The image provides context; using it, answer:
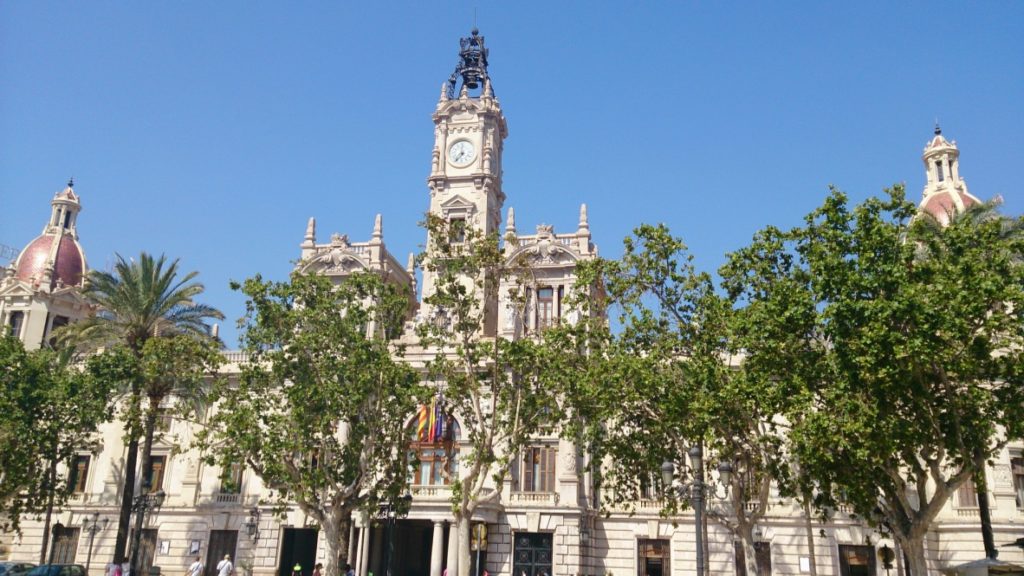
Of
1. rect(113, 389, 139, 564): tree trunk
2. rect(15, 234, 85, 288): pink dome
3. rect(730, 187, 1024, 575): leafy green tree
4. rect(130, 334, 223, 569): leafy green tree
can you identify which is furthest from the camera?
rect(15, 234, 85, 288): pink dome

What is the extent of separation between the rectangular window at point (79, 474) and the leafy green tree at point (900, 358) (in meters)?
38.2

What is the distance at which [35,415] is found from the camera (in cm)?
3728

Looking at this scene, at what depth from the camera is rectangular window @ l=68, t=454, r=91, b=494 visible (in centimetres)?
4541

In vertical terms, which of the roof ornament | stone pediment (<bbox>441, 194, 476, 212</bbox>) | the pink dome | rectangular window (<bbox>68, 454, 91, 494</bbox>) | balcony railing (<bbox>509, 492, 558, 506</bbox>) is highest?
the roof ornament

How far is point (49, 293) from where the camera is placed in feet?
175

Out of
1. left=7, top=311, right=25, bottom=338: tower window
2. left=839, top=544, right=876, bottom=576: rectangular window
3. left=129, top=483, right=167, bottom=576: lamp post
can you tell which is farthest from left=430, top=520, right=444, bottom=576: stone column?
left=7, top=311, right=25, bottom=338: tower window

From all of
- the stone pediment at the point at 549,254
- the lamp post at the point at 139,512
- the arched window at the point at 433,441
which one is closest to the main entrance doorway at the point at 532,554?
the arched window at the point at 433,441

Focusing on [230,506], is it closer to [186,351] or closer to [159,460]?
[159,460]

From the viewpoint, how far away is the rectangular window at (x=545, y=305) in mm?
44219

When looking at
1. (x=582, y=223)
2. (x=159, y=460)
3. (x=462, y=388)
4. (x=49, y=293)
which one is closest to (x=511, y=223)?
(x=582, y=223)

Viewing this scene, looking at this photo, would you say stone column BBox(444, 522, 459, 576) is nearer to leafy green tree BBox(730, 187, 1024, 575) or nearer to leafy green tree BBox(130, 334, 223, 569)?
leafy green tree BBox(130, 334, 223, 569)

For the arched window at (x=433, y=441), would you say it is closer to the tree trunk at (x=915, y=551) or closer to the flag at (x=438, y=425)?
the flag at (x=438, y=425)

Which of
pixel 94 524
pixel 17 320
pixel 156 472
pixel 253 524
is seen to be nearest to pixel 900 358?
pixel 253 524

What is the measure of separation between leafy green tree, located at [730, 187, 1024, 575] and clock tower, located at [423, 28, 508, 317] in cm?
2553
